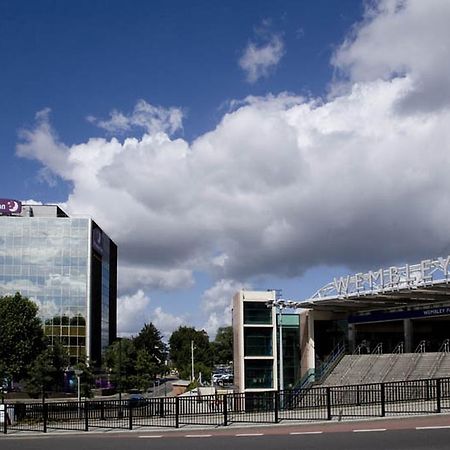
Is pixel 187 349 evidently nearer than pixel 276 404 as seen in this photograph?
No

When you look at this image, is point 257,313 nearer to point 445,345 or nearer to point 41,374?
point 445,345

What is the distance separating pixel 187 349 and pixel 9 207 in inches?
2220

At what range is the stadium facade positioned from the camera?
51.7 m

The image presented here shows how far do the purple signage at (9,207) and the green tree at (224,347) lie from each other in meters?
76.4

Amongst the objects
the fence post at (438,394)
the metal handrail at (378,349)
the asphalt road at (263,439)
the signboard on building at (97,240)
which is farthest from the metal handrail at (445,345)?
the signboard on building at (97,240)

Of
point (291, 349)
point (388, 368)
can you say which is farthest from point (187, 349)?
point (388, 368)

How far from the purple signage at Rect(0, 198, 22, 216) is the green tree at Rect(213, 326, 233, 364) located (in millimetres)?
76427

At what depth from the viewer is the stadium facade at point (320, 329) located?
5169 cm

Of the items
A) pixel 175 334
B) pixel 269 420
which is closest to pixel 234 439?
pixel 269 420

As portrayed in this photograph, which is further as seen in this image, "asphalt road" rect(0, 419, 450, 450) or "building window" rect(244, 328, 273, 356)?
"building window" rect(244, 328, 273, 356)

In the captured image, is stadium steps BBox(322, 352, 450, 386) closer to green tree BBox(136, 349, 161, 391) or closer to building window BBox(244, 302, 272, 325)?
building window BBox(244, 302, 272, 325)

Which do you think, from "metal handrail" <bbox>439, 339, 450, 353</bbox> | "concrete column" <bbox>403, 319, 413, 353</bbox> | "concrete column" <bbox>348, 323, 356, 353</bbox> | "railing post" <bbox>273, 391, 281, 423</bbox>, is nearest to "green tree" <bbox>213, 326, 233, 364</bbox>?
"concrete column" <bbox>348, 323, 356, 353</bbox>

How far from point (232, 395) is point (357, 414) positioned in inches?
160

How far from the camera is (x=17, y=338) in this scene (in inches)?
2778
